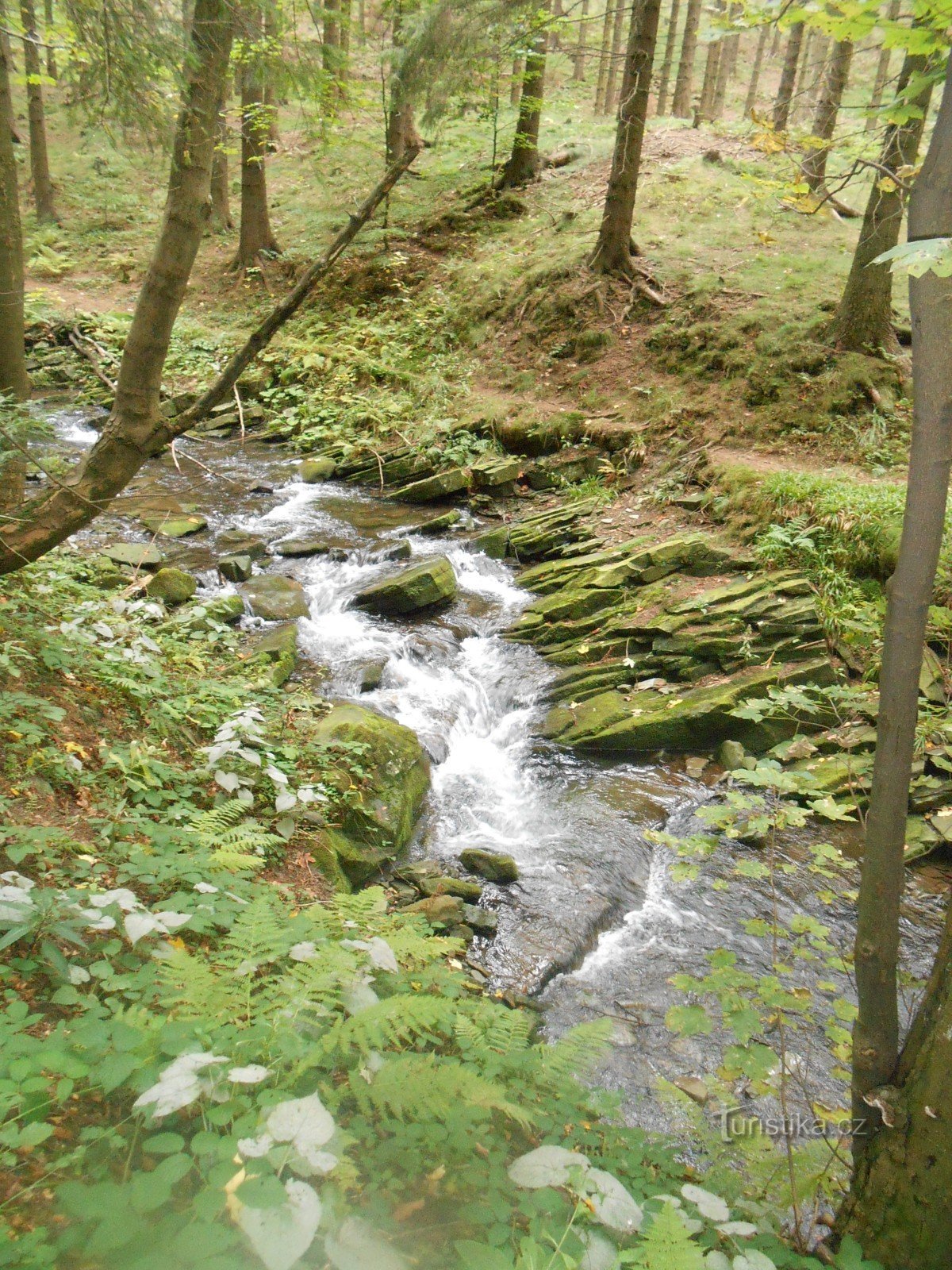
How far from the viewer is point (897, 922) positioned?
85.6 inches

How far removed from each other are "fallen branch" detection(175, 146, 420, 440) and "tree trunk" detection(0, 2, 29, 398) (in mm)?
2565

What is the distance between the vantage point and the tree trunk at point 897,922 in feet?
6.60

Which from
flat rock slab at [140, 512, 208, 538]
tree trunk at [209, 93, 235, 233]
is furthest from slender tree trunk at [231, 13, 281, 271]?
flat rock slab at [140, 512, 208, 538]

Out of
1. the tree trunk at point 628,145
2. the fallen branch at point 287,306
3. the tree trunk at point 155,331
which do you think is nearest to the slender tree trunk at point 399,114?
the fallen branch at point 287,306

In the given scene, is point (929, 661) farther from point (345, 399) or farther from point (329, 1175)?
point (345, 399)

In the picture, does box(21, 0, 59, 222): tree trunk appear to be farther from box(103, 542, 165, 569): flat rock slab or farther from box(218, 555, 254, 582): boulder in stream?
box(218, 555, 254, 582): boulder in stream

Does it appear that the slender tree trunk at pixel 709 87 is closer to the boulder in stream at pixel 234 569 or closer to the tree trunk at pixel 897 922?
the boulder in stream at pixel 234 569

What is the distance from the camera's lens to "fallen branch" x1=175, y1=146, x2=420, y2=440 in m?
3.77

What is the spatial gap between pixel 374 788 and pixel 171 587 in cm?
332

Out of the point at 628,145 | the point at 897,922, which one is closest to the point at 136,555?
the point at 897,922

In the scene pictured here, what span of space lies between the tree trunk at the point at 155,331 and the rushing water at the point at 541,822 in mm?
3184

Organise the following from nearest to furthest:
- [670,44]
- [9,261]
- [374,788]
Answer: [374,788] → [9,261] → [670,44]

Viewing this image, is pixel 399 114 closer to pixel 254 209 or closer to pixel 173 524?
pixel 173 524

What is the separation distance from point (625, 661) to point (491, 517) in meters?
3.79
